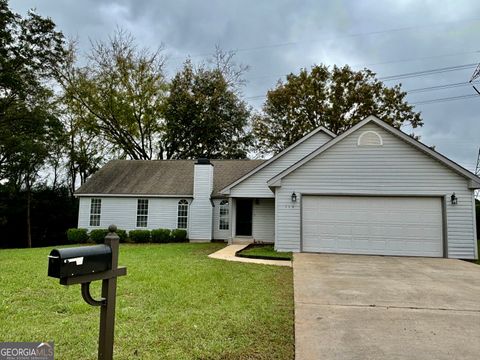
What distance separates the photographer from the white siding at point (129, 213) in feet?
60.6

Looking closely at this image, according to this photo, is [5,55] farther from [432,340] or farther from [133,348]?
[432,340]

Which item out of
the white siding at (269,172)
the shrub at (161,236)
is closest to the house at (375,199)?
the white siding at (269,172)

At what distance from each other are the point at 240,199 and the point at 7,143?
13405 millimetres

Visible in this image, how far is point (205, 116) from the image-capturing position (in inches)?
1117

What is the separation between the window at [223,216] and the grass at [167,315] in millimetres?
9969

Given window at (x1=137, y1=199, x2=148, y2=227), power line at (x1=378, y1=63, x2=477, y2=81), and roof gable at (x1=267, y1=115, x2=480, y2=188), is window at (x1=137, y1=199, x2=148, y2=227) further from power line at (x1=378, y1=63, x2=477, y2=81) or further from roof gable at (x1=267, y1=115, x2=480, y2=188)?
power line at (x1=378, y1=63, x2=477, y2=81)

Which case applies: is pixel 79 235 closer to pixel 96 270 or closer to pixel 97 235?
pixel 97 235

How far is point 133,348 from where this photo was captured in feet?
11.9

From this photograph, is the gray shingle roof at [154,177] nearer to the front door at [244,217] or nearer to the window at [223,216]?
the window at [223,216]

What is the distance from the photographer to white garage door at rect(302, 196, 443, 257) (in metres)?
12.1

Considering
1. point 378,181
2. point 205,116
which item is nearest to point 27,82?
point 205,116

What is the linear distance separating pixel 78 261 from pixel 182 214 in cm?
1613

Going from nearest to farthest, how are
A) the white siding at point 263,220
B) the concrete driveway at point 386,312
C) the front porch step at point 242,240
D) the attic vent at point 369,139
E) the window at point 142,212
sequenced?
1. the concrete driveway at point 386,312
2. the attic vent at point 369,139
3. the front porch step at point 242,240
4. the white siding at point 263,220
5. the window at point 142,212

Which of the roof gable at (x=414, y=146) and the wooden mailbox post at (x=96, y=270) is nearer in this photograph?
the wooden mailbox post at (x=96, y=270)
